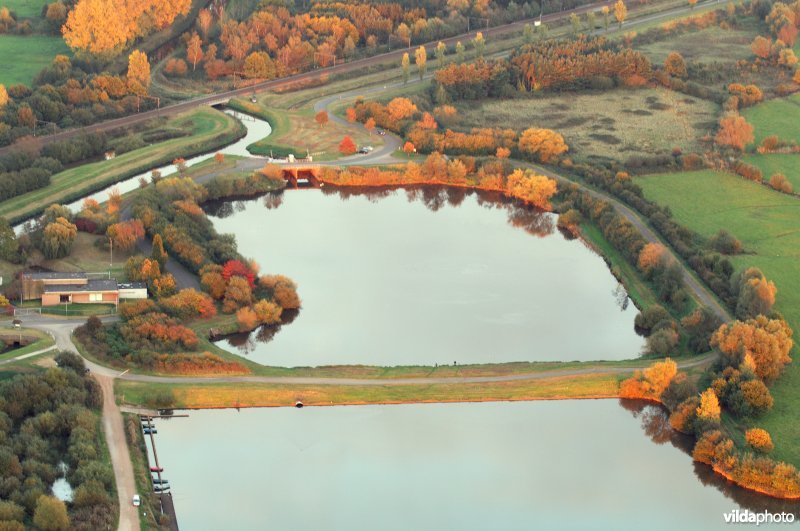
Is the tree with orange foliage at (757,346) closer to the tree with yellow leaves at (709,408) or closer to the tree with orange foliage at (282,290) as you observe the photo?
the tree with yellow leaves at (709,408)

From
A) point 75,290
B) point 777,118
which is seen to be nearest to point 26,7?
point 75,290

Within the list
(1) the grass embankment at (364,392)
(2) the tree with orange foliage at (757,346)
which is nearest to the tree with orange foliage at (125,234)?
(1) the grass embankment at (364,392)

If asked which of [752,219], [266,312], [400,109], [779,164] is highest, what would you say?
[400,109]

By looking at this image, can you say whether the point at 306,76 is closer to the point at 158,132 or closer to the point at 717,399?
the point at 158,132

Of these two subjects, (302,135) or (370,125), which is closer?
(302,135)

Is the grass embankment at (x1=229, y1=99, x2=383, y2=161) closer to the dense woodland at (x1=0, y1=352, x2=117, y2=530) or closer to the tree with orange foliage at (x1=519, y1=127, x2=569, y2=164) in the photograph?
the tree with orange foliage at (x1=519, y1=127, x2=569, y2=164)

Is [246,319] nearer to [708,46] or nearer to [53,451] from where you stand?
[53,451]

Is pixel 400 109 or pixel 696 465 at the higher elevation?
pixel 400 109
